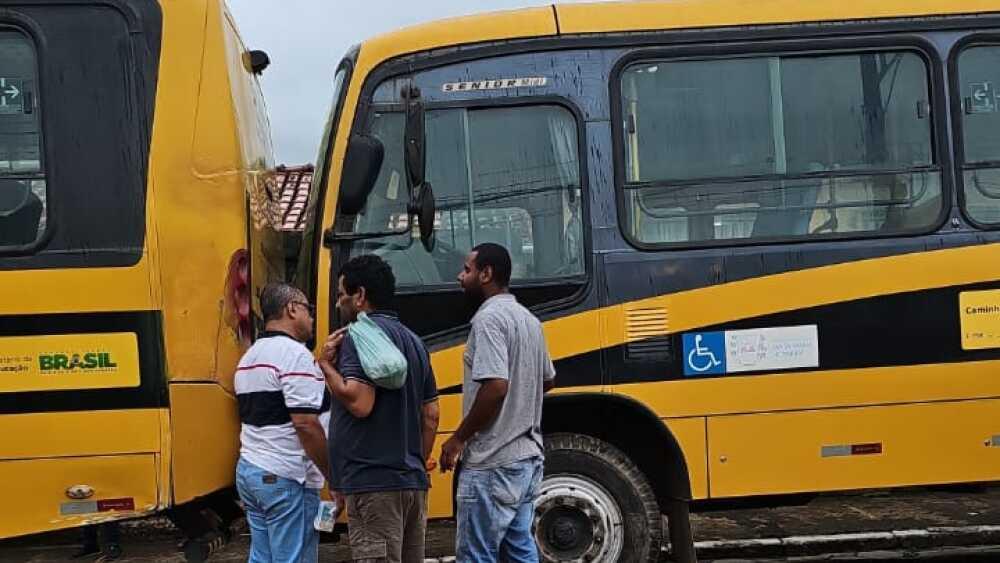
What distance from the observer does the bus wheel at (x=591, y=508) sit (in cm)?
522

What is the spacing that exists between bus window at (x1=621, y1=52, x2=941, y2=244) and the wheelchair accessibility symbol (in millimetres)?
519

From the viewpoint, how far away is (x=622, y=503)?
525cm

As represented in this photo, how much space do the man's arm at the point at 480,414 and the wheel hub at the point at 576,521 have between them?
1.22 m

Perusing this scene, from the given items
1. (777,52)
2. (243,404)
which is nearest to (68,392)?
(243,404)

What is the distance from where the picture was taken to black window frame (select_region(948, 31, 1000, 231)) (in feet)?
17.4

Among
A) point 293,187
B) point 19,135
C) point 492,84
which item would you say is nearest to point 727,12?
point 492,84

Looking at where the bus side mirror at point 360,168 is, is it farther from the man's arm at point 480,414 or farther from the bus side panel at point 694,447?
the bus side panel at point 694,447

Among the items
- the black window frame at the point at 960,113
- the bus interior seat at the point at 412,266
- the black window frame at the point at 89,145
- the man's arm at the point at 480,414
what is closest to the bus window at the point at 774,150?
the black window frame at the point at 960,113

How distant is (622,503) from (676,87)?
7.33 ft

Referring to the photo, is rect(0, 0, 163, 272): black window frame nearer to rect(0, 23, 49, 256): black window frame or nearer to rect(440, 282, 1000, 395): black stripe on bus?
rect(0, 23, 49, 256): black window frame

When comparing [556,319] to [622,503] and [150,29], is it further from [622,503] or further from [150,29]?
[150,29]

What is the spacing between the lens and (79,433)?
4.55 metres

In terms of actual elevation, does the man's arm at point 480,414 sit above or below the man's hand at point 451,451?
above

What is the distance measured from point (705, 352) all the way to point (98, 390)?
9.76ft
